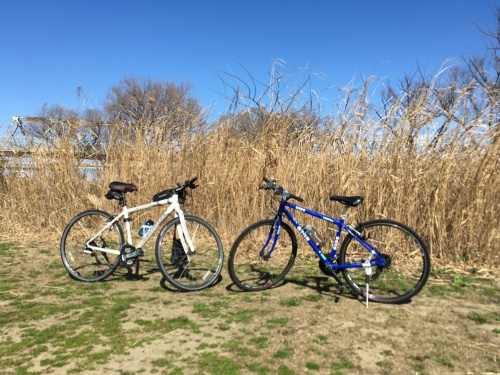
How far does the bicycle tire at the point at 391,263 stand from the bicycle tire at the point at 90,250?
2.65 m

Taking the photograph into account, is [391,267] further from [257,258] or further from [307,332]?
[307,332]

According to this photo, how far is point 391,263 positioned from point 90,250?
3.61 m

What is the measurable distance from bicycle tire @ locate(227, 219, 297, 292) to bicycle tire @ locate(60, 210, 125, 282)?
4.63 ft

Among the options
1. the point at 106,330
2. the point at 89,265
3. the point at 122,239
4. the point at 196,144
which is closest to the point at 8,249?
the point at 89,265

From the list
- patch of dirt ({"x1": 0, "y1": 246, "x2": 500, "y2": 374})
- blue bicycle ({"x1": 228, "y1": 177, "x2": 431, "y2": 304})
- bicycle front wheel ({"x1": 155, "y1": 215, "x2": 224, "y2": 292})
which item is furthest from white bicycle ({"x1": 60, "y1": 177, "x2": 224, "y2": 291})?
blue bicycle ({"x1": 228, "y1": 177, "x2": 431, "y2": 304})

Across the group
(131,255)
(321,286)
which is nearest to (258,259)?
(321,286)

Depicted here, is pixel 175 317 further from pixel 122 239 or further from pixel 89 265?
pixel 89 265

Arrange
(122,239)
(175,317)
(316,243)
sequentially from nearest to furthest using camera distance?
(175,317)
(316,243)
(122,239)

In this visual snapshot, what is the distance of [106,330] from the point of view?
309cm

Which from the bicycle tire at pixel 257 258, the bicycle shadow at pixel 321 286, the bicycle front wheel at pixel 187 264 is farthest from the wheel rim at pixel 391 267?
the bicycle front wheel at pixel 187 264

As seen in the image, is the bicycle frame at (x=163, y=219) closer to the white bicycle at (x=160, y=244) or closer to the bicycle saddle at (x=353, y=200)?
the white bicycle at (x=160, y=244)

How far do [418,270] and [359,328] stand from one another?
6.18 feet

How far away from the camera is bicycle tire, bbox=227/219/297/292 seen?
408 centimetres

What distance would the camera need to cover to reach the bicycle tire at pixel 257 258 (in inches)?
161
